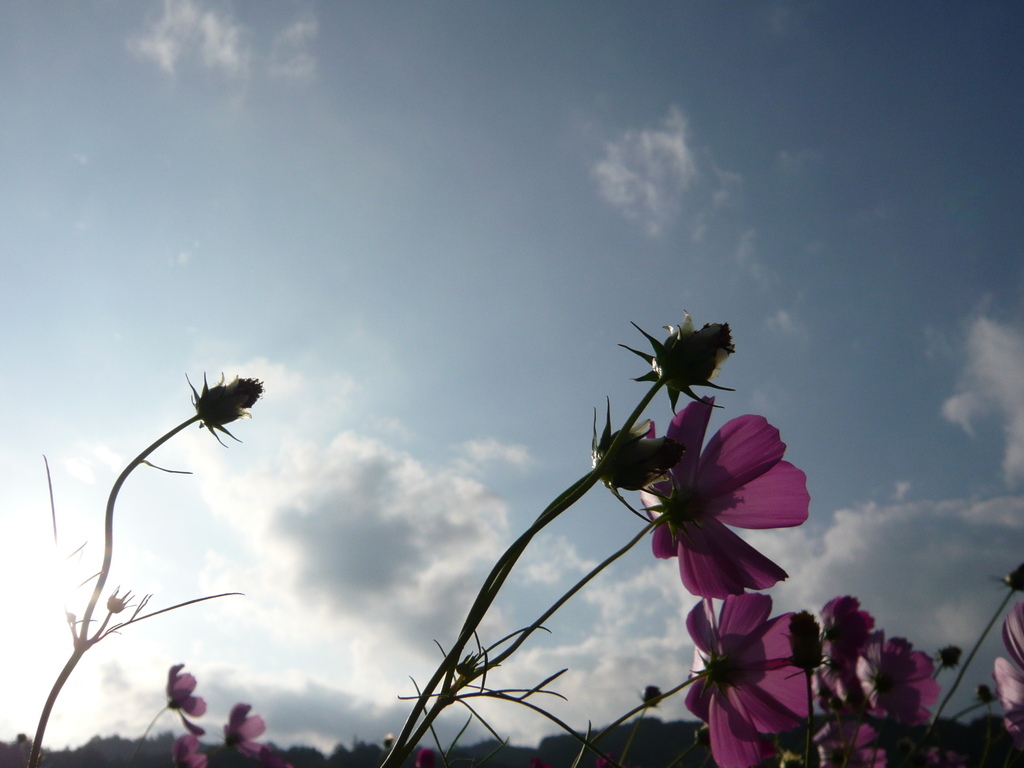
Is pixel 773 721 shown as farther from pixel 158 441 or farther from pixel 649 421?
pixel 158 441

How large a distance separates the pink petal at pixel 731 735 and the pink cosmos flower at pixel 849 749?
2.15ft

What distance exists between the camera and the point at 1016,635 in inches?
44.3

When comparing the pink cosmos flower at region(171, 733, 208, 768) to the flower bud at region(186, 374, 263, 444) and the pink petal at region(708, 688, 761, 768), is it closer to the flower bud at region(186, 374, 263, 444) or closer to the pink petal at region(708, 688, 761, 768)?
the flower bud at region(186, 374, 263, 444)

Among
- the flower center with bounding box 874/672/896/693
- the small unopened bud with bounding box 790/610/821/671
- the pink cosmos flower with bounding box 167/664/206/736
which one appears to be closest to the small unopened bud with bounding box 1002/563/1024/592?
the flower center with bounding box 874/672/896/693

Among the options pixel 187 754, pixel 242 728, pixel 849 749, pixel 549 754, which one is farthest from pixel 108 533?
pixel 549 754

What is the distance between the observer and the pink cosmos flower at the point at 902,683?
2002mm

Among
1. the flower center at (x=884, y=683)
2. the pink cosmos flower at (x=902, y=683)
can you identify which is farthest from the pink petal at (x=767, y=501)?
the flower center at (x=884, y=683)

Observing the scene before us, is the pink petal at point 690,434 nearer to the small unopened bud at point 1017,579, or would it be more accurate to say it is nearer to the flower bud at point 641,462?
the flower bud at point 641,462

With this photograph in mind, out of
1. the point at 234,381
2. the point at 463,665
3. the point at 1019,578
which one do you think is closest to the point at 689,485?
the point at 463,665

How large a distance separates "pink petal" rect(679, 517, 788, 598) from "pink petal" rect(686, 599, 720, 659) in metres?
0.23

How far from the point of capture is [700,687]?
0.99 m

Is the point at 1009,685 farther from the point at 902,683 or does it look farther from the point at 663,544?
the point at 902,683

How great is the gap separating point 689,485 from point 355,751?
29.0 ft

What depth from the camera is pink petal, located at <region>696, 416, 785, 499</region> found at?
27.7 inches
